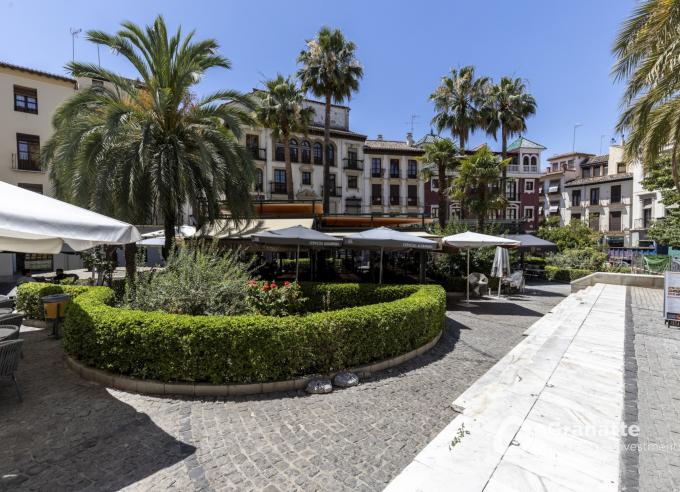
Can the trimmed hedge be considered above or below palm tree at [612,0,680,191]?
below

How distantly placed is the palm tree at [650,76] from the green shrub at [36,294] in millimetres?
15117

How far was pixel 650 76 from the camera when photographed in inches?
333

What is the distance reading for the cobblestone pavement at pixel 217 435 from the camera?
334cm

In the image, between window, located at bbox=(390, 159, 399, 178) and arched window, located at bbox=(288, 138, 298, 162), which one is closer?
arched window, located at bbox=(288, 138, 298, 162)

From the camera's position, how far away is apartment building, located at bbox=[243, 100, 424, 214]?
3494 cm

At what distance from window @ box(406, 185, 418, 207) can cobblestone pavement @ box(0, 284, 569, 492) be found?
37.5 meters

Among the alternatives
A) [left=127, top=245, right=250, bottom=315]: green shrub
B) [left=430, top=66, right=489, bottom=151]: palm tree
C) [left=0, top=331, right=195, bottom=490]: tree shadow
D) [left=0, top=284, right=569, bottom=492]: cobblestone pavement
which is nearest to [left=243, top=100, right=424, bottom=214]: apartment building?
[left=430, top=66, right=489, bottom=151]: palm tree

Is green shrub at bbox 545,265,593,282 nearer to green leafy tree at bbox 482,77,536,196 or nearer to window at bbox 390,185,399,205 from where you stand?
green leafy tree at bbox 482,77,536,196

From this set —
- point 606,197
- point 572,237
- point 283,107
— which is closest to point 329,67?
point 283,107

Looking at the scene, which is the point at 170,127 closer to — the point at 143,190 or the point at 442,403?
the point at 143,190

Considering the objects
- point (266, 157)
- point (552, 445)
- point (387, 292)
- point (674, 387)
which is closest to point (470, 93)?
point (266, 157)

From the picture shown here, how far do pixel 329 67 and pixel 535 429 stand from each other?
984 inches

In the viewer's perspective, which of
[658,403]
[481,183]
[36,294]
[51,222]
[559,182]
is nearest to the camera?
[51,222]

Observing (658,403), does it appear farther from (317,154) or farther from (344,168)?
(344,168)
